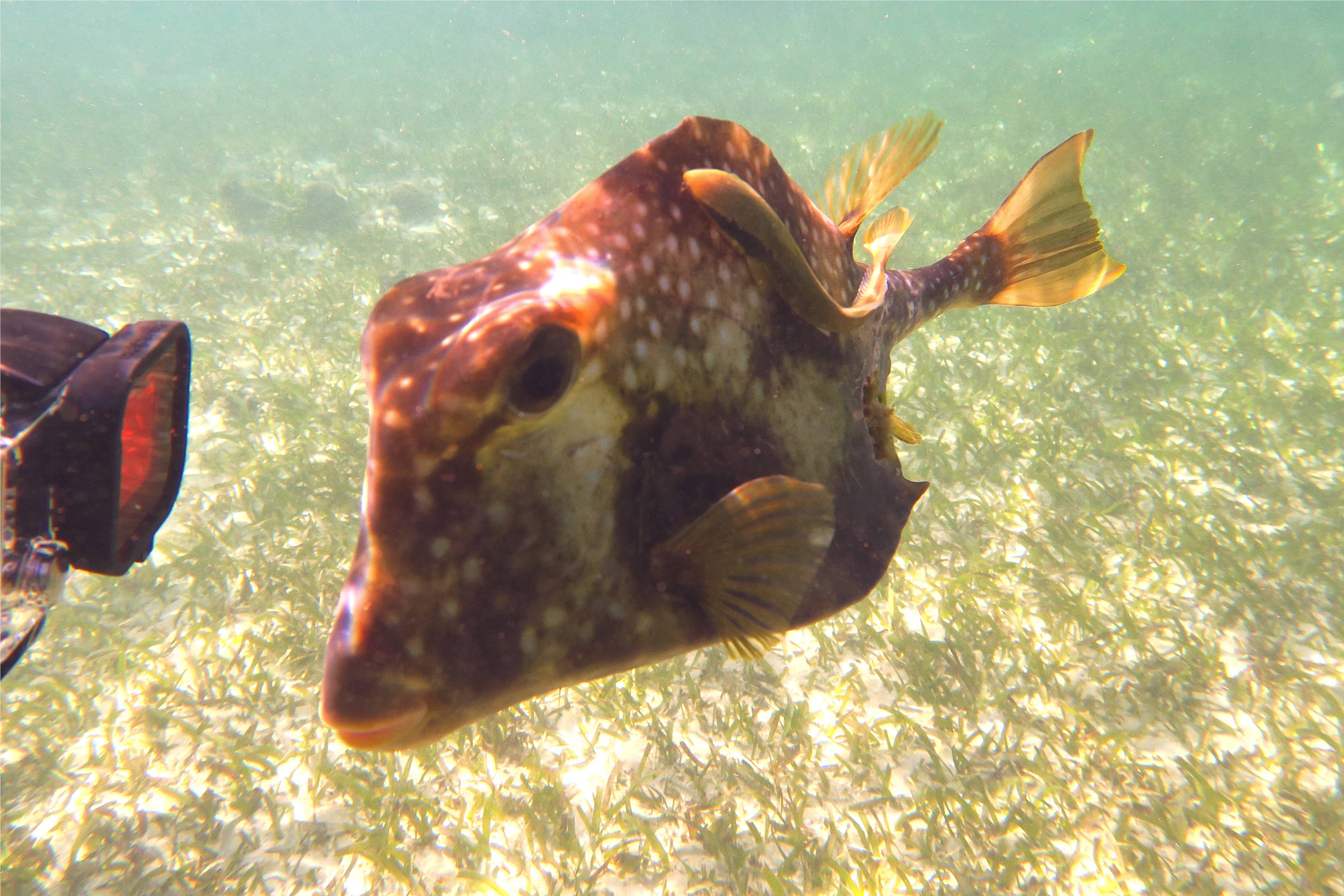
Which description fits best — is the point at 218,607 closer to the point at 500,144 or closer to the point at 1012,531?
the point at 1012,531

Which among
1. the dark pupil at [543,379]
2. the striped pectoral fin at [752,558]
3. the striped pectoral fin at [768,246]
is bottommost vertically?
the striped pectoral fin at [752,558]

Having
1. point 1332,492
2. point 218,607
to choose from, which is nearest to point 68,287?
point 218,607

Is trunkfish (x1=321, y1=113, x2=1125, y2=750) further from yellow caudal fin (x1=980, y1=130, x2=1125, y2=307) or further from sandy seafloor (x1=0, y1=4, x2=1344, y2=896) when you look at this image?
sandy seafloor (x1=0, y1=4, x2=1344, y2=896)

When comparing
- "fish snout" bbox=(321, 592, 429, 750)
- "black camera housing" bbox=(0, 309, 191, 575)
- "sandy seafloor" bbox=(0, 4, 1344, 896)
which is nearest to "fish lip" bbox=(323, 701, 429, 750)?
"fish snout" bbox=(321, 592, 429, 750)

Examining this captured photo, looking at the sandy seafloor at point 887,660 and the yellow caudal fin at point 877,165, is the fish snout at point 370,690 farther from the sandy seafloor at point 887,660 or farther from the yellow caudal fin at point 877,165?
the sandy seafloor at point 887,660

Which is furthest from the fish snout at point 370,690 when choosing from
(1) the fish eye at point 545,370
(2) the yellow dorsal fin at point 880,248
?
(2) the yellow dorsal fin at point 880,248

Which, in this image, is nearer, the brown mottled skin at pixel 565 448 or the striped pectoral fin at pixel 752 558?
the brown mottled skin at pixel 565 448

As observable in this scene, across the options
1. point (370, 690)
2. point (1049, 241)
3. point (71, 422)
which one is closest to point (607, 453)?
point (370, 690)
